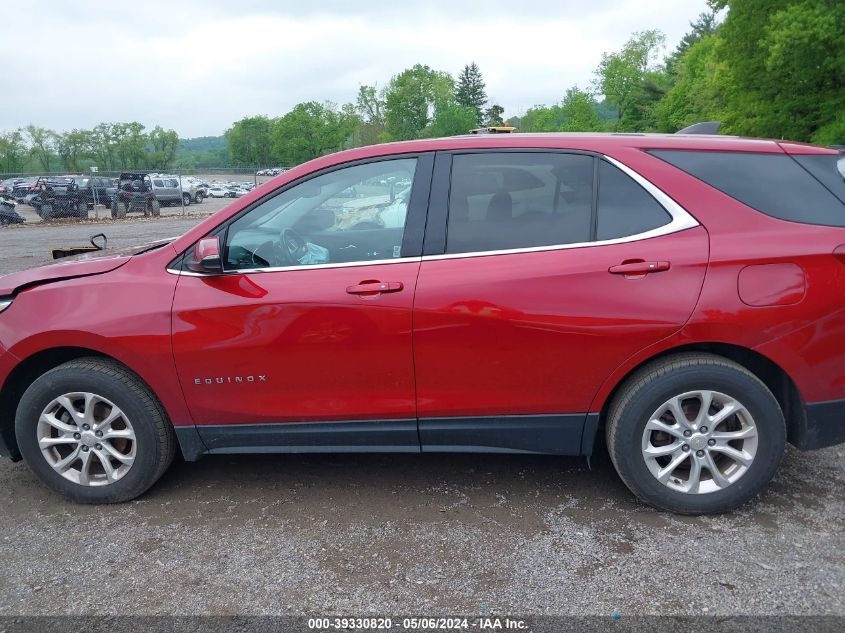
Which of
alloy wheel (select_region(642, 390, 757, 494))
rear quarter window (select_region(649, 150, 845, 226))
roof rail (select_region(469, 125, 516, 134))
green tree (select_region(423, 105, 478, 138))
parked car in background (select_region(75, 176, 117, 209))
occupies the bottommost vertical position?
alloy wheel (select_region(642, 390, 757, 494))

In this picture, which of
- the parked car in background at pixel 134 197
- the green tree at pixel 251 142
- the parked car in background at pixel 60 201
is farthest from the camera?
the green tree at pixel 251 142

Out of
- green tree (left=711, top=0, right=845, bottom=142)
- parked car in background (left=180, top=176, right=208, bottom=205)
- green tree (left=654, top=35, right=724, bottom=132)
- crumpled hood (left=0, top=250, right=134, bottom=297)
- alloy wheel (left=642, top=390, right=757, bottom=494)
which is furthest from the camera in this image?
green tree (left=654, top=35, right=724, bottom=132)

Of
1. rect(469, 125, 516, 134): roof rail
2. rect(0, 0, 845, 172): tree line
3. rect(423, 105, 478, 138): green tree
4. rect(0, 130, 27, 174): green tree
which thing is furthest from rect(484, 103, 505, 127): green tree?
rect(469, 125, 516, 134): roof rail

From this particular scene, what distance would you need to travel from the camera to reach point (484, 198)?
3.17 m

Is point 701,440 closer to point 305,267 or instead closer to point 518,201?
point 518,201

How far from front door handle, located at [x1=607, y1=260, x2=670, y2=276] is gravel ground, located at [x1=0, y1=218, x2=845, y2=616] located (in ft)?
3.83

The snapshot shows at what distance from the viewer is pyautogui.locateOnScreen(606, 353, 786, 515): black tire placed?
9.79 ft

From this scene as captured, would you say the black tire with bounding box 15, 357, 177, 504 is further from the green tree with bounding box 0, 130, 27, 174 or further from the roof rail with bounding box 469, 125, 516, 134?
the green tree with bounding box 0, 130, 27, 174

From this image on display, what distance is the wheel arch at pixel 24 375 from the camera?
11.1 ft

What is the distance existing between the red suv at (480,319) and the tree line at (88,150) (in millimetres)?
84657

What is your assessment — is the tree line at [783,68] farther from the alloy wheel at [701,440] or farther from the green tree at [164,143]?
the green tree at [164,143]

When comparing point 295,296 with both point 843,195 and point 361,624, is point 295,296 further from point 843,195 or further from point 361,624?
point 843,195

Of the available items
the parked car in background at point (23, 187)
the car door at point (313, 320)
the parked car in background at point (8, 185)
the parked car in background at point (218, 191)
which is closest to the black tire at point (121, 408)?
the car door at point (313, 320)

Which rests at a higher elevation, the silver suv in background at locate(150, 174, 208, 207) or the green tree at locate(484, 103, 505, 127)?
the green tree at locate(484, 103, 505, 127)
